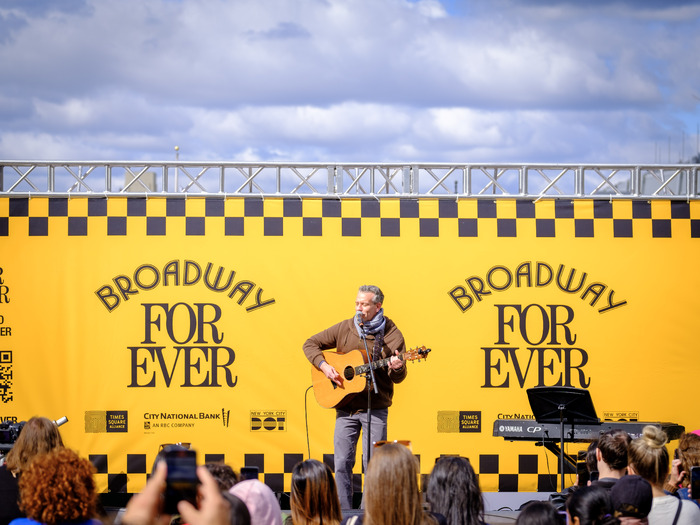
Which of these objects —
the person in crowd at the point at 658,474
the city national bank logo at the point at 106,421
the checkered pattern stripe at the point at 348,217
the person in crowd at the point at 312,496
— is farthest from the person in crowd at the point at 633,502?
the city national bank logo at the point at 106,421

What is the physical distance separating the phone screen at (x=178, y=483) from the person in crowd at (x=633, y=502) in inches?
77.6

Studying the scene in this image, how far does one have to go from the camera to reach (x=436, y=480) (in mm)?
2816

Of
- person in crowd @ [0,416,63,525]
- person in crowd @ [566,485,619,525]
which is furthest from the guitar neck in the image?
person in crowd @ [566,485,619,525]

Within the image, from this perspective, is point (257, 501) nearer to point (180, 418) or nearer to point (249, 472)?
point (249, 472)

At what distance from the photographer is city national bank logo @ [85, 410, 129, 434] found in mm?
6680

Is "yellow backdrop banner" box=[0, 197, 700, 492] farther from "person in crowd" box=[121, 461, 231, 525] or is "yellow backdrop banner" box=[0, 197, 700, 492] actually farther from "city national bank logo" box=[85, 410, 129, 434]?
"person in crowd" box=[121, 461, 231, 525]

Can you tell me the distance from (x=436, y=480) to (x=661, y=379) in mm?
4665

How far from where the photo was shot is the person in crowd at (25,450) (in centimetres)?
345

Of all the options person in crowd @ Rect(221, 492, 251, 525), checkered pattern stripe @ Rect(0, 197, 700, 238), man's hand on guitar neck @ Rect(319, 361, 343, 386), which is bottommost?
person in crowd @ Rect(221, 492, 251, 525)

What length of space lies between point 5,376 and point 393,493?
5.27m

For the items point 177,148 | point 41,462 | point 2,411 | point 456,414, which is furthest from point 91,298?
point 177,148

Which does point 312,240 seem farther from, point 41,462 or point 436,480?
point 41,462

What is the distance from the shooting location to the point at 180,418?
6.72 metres

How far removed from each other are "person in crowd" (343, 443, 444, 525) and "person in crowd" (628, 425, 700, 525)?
1.34 meters
